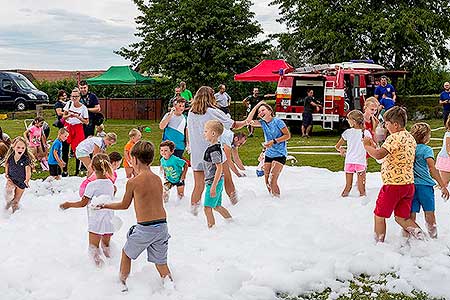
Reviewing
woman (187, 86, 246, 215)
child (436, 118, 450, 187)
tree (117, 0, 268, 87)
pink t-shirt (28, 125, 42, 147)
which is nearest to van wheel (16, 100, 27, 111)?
tree (117, 0, 268, 87)

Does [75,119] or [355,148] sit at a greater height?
[75,119]

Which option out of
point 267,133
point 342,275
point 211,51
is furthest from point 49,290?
point 211,51

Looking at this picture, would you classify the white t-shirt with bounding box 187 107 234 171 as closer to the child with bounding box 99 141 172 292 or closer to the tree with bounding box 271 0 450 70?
the child with bounding box 99 141 172 292

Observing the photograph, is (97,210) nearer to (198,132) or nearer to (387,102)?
(198,132)

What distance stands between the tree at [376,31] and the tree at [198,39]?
3.17 meters

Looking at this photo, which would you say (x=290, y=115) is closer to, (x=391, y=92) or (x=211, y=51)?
(x=391, y=92)

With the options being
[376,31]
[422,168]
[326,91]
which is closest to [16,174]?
[422,168]

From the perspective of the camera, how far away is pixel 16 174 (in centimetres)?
802

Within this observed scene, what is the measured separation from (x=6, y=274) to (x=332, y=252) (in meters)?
3.18

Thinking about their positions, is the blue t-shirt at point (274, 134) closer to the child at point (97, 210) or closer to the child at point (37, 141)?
the child at point (97, 210)

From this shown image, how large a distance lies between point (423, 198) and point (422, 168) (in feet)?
1.10

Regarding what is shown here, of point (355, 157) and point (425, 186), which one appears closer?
point (425, 186)

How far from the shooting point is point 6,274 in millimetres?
5277

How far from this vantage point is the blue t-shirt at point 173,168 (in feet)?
27.3
